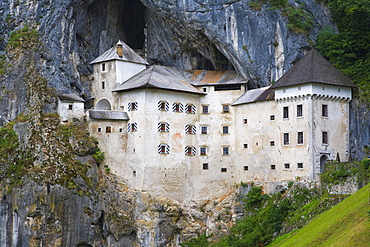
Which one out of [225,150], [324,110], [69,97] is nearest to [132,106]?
[69,97]

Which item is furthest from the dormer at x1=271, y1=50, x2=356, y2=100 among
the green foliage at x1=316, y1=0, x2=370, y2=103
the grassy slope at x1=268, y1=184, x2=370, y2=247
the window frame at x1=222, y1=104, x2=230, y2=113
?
the grassy slope at x1=268, y1=184, x2=370, y2=247

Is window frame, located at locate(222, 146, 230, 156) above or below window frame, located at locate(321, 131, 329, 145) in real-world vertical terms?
below

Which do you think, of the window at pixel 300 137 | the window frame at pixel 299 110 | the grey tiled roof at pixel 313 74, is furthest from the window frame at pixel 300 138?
the grey tiled roof at pixel 313 74

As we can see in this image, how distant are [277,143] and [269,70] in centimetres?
989

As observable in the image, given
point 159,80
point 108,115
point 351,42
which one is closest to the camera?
point 108,115

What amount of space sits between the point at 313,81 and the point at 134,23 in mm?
29937

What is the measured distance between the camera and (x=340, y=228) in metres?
57.8

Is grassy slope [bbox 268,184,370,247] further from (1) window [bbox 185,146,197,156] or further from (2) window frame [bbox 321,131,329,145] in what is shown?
(1) window [bbox 185,146,197,156]

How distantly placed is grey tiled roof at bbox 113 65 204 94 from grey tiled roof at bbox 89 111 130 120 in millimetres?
2988

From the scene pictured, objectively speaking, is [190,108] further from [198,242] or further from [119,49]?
[198,242]

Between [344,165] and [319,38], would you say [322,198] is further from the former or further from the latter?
[319,38]

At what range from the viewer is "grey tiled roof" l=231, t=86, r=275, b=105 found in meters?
81.8

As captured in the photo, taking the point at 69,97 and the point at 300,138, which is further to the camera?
the point at 69,97

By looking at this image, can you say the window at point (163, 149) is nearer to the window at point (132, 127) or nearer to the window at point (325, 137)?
the window at point (132, 127)
